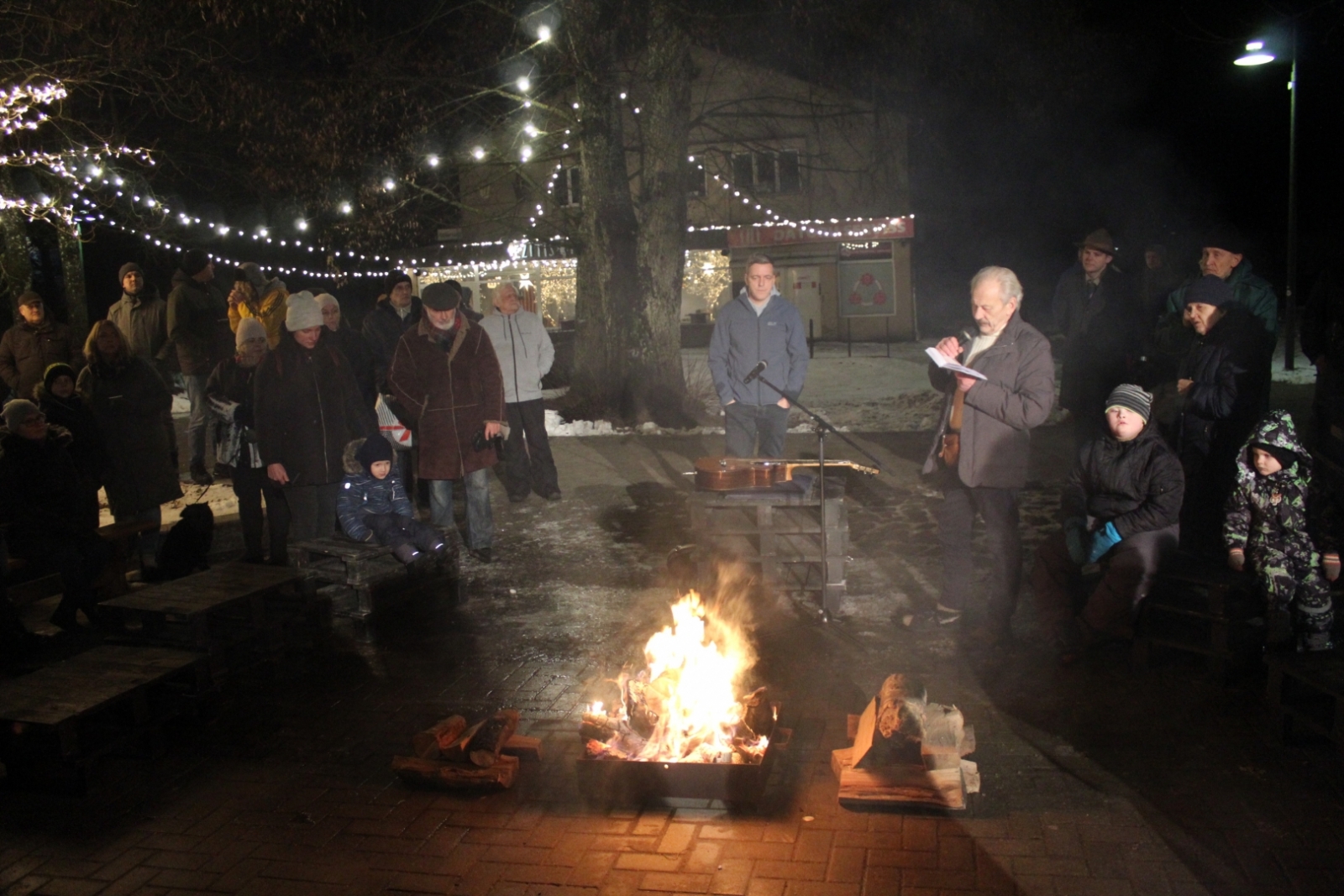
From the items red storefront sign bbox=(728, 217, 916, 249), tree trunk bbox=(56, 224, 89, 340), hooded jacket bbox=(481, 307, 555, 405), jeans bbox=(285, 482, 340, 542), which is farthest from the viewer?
red storefront sign bbox=(728, 217, 916, 249)

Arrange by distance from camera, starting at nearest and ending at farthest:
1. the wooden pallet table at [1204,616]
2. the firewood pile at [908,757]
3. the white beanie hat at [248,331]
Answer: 1. the firewood pile at [908,757]
2. the wooden pallet table at [1204,616]
3. the white beanie hat at [248,331]

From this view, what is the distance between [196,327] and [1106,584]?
953 centimetres

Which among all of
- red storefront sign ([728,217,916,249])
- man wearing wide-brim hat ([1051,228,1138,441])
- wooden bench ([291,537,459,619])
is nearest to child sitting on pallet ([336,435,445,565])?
wooden bench ([291,537,459,619])

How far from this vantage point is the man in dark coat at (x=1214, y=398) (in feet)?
21.2

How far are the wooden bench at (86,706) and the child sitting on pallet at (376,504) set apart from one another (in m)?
1.84

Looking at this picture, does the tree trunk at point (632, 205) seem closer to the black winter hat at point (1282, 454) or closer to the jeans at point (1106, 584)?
the jeans at point (1106, 584)

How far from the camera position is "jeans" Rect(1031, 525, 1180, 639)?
552 centimetres

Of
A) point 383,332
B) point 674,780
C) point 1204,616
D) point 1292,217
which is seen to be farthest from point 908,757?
point 1292,217

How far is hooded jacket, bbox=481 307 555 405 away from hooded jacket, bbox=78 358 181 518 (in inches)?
108

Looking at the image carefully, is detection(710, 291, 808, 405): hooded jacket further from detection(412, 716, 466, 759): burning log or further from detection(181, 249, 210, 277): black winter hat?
detection(181, 249, 210, 277): black winter hat

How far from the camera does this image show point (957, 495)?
19.9 ft

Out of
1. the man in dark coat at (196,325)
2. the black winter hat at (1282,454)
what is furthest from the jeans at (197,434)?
the black winter hat at (1282,454)

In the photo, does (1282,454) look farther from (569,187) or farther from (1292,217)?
(569,187)

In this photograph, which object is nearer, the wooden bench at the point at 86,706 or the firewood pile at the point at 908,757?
the firewood pile at the point at 908,757
